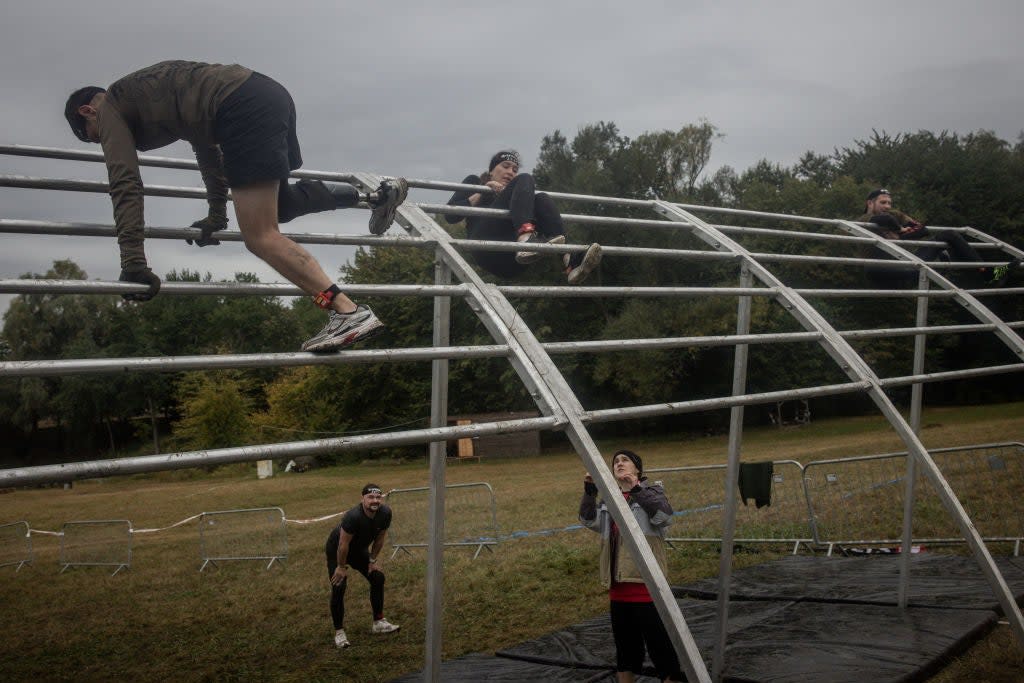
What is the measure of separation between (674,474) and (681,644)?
13.4 meters

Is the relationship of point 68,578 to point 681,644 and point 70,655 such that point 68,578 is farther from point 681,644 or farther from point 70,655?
point 681,644

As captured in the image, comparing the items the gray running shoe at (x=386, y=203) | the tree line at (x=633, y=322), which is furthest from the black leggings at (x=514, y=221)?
the tree line at (x=633, y=322)

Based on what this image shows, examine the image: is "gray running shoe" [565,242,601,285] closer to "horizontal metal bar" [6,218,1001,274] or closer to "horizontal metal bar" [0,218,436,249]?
"horizontal metal bar" [6,218,1001,274]

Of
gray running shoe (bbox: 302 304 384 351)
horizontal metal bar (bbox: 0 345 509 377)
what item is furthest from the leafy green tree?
horizontal metal bar (bbox: 0 345 509 377)

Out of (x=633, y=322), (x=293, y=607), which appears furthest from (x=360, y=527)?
(x=633, y=322)

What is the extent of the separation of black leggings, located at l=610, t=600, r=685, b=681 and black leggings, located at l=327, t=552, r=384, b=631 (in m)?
3.69

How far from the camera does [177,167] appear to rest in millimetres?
3711

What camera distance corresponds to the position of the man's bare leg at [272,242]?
3.04 meters

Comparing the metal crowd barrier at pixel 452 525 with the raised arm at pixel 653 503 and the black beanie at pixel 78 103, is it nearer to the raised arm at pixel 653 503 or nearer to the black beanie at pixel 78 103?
the raised arm at pixel 653 503

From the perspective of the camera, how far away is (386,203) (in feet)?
12.3

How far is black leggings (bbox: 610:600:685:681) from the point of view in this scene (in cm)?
486

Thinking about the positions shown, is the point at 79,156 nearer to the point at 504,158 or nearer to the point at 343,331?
the point at 343,331

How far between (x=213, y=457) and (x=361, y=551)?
626cm

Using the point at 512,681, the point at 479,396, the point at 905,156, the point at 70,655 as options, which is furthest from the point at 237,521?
the point at 905,156
